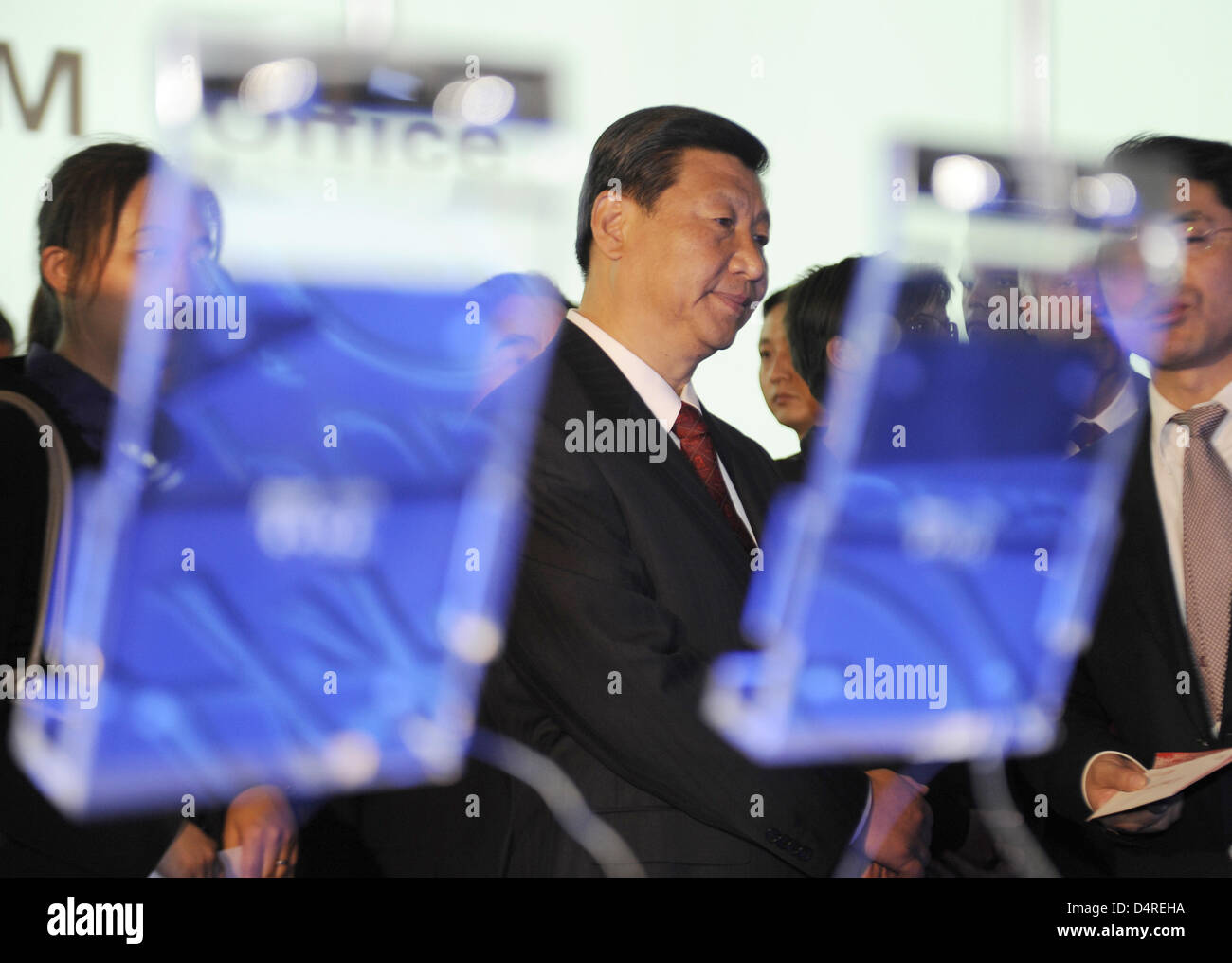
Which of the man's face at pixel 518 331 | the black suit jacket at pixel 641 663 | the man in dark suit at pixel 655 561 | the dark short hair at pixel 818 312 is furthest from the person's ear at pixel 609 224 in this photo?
the dark short hair at pixel 818 312

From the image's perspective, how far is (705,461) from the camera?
98.8 inches

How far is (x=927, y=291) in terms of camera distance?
132 inches

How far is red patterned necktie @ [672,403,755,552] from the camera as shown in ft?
8.15

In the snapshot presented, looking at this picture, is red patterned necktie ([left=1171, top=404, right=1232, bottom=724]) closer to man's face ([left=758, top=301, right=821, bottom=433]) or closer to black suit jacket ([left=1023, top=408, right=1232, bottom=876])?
black suit jacket ([left=1023, top=408, right=1232, bottom=876])

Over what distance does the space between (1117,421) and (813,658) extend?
0.90 meters

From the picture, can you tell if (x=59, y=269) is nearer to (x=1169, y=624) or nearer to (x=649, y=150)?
(x=649, y=150)

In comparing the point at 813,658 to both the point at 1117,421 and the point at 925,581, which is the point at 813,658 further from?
the point at 1117,421

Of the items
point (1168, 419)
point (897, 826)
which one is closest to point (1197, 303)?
point (1168, 419)

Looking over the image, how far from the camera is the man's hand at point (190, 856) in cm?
232

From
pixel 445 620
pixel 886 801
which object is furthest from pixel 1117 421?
pixel 445 620

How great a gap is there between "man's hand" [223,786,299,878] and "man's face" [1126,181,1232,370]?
6.48 feet

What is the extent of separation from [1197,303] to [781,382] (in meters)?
1.07

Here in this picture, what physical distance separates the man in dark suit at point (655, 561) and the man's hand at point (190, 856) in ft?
1.80
